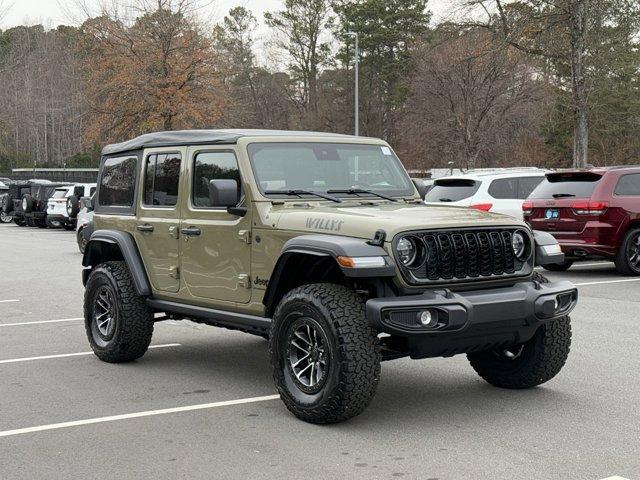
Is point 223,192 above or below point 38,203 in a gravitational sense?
above

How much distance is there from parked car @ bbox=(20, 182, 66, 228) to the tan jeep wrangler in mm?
27681

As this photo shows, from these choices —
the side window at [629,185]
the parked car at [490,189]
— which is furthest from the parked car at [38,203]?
the side window at [629,185]

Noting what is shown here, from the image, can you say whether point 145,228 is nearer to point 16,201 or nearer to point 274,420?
point 274,420

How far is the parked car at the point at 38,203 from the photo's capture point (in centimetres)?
3491

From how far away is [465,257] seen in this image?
19.6 ft

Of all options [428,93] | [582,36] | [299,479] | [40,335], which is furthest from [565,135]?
[299,479]

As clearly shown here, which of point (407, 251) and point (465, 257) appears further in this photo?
point (465, 257)

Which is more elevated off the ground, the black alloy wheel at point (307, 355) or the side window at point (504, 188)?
the side window at point (504, 188)

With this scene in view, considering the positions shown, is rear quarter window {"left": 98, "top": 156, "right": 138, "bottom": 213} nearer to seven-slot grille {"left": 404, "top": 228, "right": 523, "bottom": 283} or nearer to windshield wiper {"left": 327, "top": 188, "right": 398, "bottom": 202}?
windshield wiper {"left": 327, "top": 188, "right": 398, "bottom": 202}

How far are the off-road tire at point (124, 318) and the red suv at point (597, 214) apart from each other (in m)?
8.34

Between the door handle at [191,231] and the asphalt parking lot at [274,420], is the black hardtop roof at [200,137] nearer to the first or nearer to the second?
the door handle at [191,231]

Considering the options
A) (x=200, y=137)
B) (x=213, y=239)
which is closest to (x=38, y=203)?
(x=200, y=137)

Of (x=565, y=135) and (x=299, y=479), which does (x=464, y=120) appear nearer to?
(x=565, y=135)

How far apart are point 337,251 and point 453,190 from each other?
1136cm
